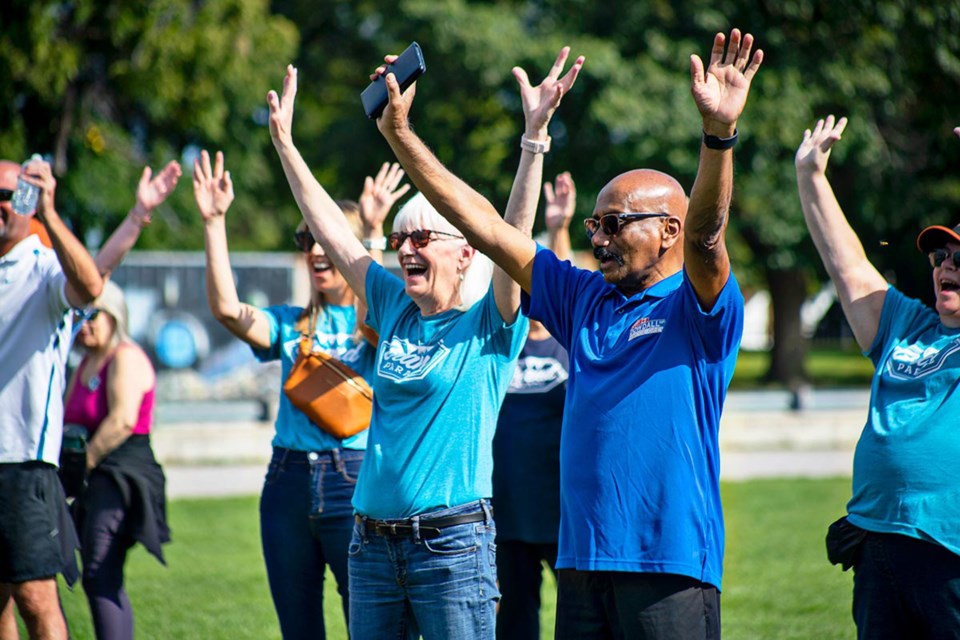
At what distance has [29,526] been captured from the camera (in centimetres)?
461

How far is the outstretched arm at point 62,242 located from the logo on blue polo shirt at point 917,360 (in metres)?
3.06

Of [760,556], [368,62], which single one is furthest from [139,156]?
[760,556]

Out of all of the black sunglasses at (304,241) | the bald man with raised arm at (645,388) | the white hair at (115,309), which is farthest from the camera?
the white hair at (115,309)

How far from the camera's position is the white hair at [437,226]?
4.00 m

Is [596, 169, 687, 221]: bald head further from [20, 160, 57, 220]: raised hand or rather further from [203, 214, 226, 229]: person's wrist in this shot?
[20, 160, 57, 220]: raised hand

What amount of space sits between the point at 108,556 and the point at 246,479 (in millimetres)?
7729

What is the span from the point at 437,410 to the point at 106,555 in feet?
7.95

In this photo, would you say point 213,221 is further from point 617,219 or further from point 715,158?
point 715,158

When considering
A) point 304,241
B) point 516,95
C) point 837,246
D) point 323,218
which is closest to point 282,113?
point 323,218

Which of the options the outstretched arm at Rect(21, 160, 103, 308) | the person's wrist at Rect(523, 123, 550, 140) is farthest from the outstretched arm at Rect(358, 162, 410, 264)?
the person's wrist at Rect(523, 123, 550, 140)

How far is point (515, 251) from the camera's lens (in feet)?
11.5

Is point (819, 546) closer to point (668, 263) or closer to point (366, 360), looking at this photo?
point (366, 360)

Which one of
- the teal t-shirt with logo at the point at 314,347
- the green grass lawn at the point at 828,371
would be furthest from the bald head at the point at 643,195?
the green grass lawn at the point at 828,371

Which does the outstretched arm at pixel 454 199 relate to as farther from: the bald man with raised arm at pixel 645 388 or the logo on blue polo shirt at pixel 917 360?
the logo on blue polo shirt at pixel 917 360
